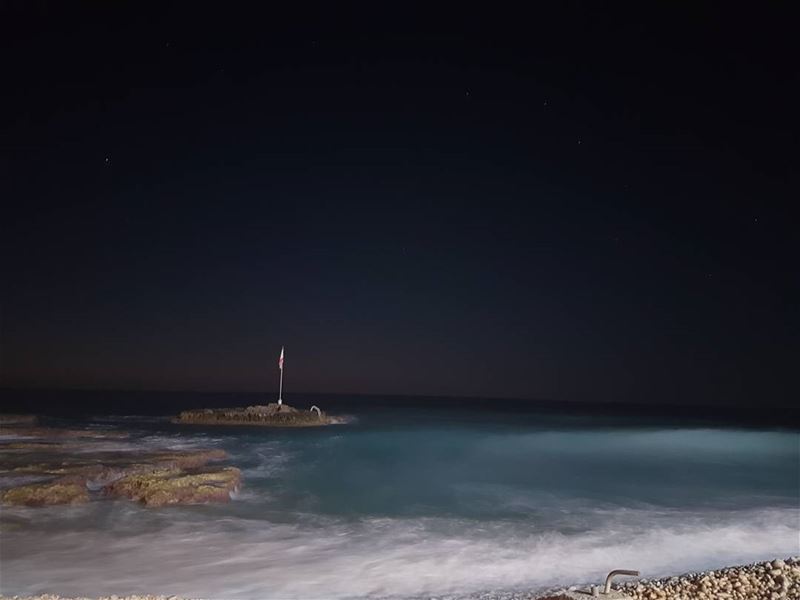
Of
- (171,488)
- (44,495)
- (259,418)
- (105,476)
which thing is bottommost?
(259,418)

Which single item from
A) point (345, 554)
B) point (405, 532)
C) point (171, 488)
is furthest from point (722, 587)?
point (171, 488)

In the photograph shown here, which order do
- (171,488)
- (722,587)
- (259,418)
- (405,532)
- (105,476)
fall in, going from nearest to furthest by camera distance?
(722,587), (405,532), (171,488), (105,476), (259,418)

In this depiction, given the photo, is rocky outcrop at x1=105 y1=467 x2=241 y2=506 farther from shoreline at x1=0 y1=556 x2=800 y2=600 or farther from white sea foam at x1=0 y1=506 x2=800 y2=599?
shoreline at x1=0 y1=556 x2=800 y2=600

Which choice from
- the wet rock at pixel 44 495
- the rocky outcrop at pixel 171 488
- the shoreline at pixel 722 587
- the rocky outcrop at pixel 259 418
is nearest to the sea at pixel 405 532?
the rocky outcrop at pixel 171 488

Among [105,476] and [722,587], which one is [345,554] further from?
[105,476]

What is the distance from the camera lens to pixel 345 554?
12594 millimetres

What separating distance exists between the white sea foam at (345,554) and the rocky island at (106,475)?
4.53ft

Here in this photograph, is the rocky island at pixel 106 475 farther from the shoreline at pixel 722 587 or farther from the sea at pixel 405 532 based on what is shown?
the shoreline at pixel 722 587

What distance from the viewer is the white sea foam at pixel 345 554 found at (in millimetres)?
10523

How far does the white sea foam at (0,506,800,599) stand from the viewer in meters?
10.5

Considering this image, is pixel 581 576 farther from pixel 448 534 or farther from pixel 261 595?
Result: pixel 261 595

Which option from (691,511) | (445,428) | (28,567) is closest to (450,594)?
(28,567)

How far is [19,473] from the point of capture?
66.0 feet

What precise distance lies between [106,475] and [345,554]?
1073cm
